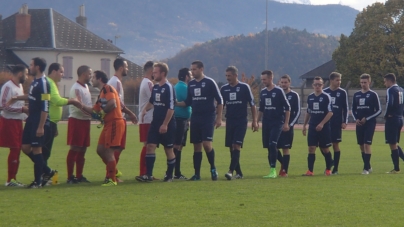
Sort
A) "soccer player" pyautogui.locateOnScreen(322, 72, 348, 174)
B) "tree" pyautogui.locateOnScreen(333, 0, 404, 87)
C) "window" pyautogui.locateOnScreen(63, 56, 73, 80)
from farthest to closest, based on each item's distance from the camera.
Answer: "window" pyautogui.locateOnScreen(63, 56, 73, 80), "tree" pyautogui.locateOnScreen(333, 0, 404, 87), "soccer player" pyautogui.locateOnScreen(322, 72, 348, 174)

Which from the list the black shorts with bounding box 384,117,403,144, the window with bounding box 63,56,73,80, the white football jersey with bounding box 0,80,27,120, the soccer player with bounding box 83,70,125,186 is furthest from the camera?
the window with bounding box 63,56,73,80

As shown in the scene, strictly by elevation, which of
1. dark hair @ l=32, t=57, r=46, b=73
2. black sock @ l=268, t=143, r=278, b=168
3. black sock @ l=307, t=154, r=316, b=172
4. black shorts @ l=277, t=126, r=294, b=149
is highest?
dark hair @ l=32, t=57, r=46, b=73

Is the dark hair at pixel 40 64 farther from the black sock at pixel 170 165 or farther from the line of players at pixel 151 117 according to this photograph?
the black sock at pixel 170 165

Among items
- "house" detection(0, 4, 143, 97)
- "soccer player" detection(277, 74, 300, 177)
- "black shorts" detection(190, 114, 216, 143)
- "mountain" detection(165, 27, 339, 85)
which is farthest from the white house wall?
"mountain" detection(165, 27, 339, 85)

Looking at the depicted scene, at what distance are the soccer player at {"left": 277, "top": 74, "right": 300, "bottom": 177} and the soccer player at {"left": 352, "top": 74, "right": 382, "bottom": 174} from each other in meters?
1.34

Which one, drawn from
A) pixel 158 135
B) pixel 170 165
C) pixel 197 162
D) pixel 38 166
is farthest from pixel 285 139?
pixel 38 166

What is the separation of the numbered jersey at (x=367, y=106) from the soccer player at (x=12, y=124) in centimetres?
691

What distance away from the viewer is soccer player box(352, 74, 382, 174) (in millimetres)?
14297

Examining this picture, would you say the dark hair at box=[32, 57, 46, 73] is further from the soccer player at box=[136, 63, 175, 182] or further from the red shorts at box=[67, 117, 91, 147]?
the soccer player at box=[136, 63, 175, 182]

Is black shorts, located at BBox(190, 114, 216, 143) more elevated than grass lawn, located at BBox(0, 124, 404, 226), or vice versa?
black shorts, located at BBox(190, 114, 216, 143)

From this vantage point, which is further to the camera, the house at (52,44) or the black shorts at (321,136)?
the house at (52,44)

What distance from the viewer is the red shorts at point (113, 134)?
11500mm

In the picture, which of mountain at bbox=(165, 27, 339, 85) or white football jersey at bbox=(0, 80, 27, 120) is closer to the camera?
white football jersey at bbox=(0, 80, 27, 120)

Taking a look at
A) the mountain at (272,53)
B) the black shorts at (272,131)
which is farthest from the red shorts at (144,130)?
the mountain at (272,53)
